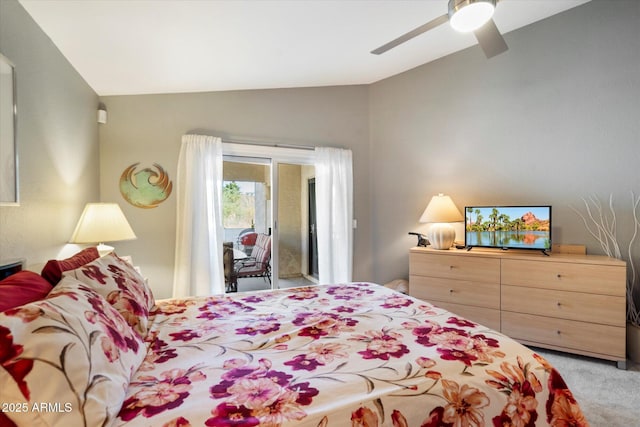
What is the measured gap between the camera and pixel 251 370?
1001 mm

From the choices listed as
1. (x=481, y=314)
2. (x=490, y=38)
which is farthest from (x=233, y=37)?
(x=481, y=314)

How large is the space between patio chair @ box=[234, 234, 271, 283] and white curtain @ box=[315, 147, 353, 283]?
62cm

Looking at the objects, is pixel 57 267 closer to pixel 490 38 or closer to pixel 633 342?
pixel 490 38

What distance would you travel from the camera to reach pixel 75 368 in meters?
0.72

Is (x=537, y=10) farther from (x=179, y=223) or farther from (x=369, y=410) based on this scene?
(x=179, y=223)

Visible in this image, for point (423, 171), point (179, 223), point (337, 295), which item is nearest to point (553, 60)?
point (423, 171)

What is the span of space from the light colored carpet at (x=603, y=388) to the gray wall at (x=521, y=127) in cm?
97

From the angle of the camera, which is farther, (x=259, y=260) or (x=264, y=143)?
(x=259, y=260)

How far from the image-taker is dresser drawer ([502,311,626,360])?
2.21 metres

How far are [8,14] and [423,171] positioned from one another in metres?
3.55

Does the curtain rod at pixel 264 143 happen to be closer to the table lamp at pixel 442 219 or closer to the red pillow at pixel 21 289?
the table lamp at pixel 442 219

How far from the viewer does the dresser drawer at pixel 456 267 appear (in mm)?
2670

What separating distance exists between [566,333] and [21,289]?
3318 mm

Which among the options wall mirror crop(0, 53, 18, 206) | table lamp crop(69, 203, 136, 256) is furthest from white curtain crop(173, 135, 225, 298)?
wall mirror crop(0, 53, 18, 206)
